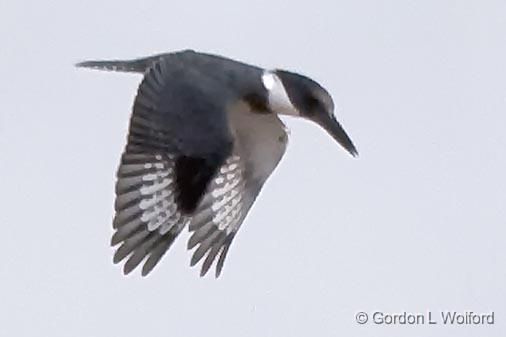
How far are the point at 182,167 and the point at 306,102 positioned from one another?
2.07 ft

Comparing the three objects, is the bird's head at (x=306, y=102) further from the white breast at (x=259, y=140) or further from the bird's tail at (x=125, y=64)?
the bird's tail at (x=125, y=64)

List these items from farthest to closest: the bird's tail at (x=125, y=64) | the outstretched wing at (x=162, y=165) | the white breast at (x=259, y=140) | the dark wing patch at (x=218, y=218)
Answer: the bird's tail at (x=125, y=64)
the white breast at (x=259, y=140)
the dark wing patch at (x=218, y=218)
the outstretched wing at (x=162, y=165)

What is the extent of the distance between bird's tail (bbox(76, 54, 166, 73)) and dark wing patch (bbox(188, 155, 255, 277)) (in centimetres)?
44

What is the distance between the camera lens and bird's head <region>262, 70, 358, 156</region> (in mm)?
10258

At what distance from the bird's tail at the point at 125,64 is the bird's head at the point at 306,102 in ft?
1.16

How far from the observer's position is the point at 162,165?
9812 millimetres

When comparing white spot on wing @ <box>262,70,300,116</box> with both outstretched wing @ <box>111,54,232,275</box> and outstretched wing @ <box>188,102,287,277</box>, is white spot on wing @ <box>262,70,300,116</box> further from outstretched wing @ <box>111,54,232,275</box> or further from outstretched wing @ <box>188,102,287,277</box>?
outstretched wing @ <box>111,54,232,275</box>

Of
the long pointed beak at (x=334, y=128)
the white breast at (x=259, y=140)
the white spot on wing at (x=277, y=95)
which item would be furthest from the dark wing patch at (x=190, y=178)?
the long pointed beak at (x=334, y=128)

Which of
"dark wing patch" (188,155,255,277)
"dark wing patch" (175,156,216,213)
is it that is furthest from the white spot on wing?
"dark wing patch" (175,156,216,213)

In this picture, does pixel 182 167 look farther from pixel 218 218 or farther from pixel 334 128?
pixel 334 128

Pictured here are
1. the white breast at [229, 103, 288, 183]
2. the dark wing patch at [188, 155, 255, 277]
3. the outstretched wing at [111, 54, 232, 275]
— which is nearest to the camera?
the outstretched wing at [111, 54, 232, 275]

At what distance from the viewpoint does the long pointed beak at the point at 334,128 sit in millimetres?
10242

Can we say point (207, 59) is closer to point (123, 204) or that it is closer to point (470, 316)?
point (123, 204)

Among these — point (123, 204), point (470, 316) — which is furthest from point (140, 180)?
point (470, 316)
